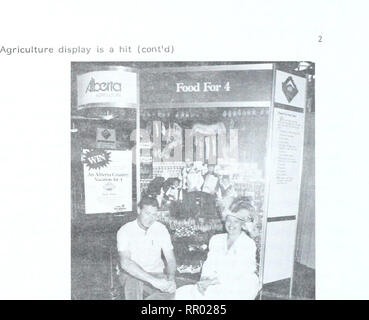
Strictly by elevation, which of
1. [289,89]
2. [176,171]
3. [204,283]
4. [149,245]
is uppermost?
[289,89]

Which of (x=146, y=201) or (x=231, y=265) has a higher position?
(x=146, y=201)

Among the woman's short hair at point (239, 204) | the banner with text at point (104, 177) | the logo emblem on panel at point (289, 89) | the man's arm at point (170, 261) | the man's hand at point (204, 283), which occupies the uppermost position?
the logo emblem on panel at point (289, 89)

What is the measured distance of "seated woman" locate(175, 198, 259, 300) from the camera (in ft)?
5.63

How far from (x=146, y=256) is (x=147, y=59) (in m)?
0.70

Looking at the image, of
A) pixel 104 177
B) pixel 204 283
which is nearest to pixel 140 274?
pixel 204 283

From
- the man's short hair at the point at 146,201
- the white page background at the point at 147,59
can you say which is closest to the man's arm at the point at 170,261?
the man's short hair at the point at 146,201

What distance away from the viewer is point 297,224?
1758 millimetres

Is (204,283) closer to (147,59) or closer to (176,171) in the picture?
(176,171)

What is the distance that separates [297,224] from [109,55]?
906mm

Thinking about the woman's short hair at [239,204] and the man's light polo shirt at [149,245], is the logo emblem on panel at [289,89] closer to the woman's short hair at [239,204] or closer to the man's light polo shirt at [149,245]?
the woman's short hair at [239,204]

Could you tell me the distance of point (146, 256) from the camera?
172 cm

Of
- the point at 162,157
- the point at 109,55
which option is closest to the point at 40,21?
the point at 109,55

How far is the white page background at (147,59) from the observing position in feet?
5.52
